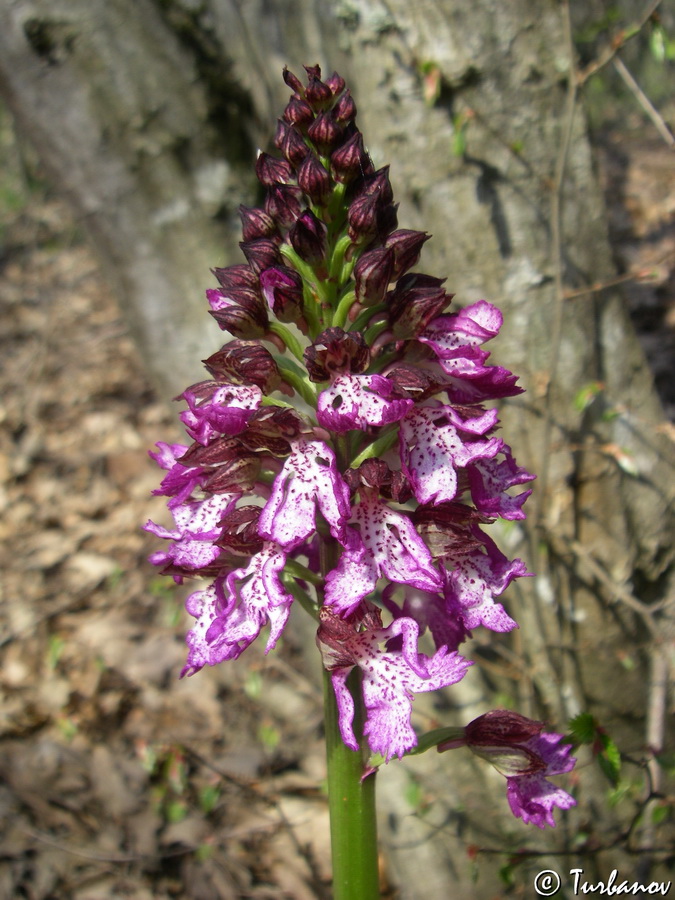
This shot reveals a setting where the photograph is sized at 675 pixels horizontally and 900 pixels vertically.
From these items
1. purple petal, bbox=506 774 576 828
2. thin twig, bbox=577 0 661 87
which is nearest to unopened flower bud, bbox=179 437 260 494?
purple petal, bbox=506 774 576 828

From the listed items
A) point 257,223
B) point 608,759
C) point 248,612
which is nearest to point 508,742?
point 608,759

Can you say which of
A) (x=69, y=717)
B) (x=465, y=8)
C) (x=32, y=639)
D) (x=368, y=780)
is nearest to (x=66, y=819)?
(x=69, y=717)

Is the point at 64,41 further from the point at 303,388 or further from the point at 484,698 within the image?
the point at 484,698

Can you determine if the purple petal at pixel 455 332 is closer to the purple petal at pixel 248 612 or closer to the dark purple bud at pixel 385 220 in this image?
the dark purple bud at pixel 385 220

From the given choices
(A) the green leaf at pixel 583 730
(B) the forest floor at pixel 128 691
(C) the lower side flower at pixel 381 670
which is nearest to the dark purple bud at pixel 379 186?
(C) the lower side flower at pixel 381 670

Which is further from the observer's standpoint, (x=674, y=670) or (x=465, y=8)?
(x=674, y=670)

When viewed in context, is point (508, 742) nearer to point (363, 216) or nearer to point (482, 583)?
point (482, 583)
